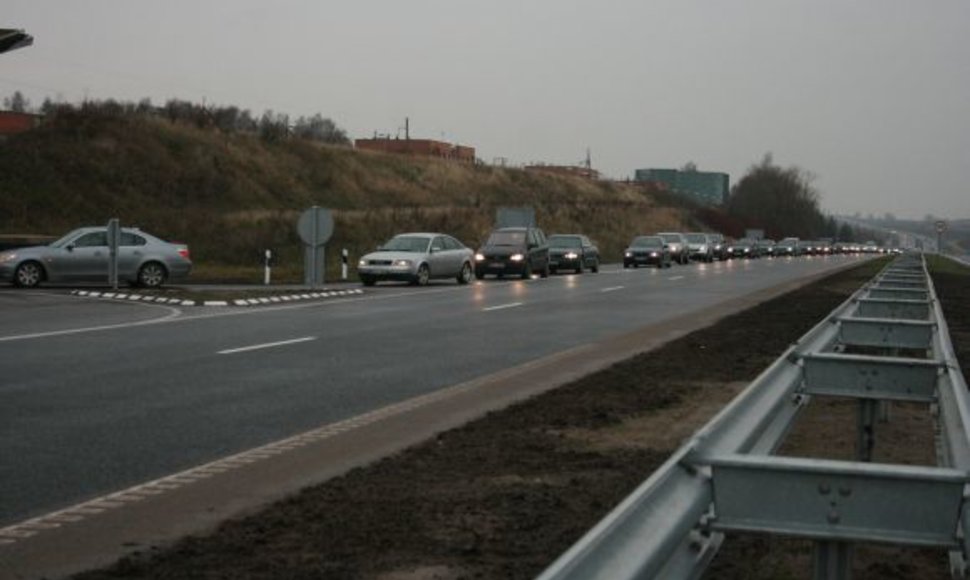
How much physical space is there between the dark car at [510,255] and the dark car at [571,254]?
375 cm

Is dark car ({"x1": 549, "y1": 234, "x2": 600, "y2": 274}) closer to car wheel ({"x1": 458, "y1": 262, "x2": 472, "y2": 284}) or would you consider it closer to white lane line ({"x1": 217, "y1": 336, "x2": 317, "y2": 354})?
car wheel ({"x1": 458, "y1": 262, "x2": 472, "y2": 284})

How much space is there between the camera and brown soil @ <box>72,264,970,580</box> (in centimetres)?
528

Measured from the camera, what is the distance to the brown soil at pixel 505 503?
5.28 meters

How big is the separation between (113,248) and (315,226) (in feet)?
16.5

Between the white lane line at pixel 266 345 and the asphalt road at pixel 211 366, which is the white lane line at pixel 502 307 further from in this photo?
the white lane line at pixel 266 345

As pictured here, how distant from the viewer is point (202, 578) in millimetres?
5051

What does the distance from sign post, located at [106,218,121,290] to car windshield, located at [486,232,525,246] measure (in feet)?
48.4

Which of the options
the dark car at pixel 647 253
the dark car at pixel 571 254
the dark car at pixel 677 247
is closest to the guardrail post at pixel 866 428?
the dark car at pixel 571 254

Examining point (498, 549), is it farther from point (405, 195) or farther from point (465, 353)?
point (405, 195)

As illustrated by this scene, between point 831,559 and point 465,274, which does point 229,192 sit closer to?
point 465,274

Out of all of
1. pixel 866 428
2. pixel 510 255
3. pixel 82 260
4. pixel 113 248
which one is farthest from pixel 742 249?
pixel 866 428

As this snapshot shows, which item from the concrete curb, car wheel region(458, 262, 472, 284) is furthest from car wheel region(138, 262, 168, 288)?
car wheel region(458, 262, 472, 284)

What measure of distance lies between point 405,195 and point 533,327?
213 ft

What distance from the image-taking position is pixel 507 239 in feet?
132
